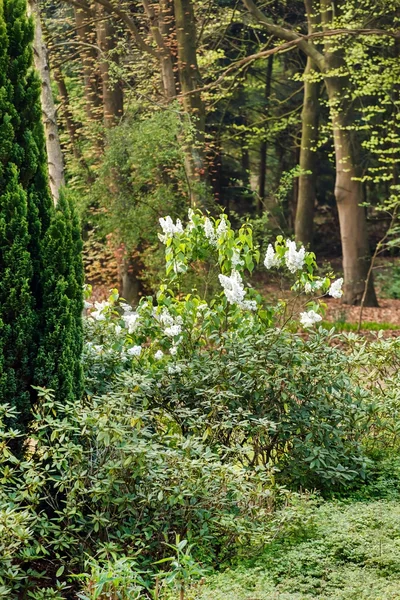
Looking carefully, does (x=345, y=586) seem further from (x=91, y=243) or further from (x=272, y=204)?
(x=272, y=204)

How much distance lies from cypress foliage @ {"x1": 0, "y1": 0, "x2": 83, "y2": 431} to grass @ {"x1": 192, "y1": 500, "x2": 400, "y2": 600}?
1686 millimetres

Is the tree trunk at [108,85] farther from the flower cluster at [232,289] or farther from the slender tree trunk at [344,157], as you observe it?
the flower cluster at [232,289]

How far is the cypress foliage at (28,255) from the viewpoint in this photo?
5.32 m

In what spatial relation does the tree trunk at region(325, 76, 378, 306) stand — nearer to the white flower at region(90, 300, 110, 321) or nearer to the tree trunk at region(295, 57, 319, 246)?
the tree trunk at region(295, 57, 319, 246)

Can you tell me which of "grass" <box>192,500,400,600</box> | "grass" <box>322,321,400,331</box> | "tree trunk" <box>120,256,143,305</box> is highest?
"grass" <box>192,500,400,600</box>

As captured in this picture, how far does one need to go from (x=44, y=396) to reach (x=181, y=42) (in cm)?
1158

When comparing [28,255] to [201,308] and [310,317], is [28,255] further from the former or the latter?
[310,317]

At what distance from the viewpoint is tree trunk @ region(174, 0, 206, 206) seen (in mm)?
14805

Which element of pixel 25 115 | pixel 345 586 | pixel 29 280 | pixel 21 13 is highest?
pixel 21 13

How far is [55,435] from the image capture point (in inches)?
190

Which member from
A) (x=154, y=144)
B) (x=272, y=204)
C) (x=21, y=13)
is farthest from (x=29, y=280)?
(x=272, y=204)

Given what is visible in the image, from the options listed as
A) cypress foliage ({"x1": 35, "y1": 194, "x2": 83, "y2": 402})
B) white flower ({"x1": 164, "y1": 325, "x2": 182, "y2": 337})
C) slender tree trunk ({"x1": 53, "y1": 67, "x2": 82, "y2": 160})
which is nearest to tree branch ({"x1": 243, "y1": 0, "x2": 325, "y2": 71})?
slender tree trunk ({"x1": 53, "y1": 67, "x2": 82, "y2": 160})

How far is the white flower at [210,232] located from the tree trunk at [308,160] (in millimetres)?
12446

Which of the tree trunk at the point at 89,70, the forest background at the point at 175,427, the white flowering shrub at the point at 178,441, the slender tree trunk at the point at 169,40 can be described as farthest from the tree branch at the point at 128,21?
the white flowering shrub at the point at 178,441
